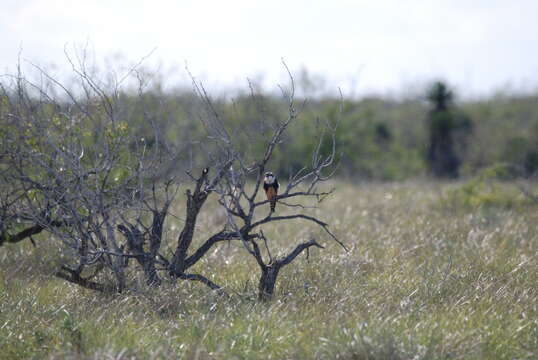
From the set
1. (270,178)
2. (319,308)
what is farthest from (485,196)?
(319,308)

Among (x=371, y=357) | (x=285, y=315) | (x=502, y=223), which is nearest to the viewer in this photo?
(x=371, y=357)

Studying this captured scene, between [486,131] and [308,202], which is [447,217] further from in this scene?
[486,131]

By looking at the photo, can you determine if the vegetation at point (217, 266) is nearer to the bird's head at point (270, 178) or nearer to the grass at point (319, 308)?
the grass at point (319, 308)

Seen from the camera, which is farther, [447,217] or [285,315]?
[447,217]

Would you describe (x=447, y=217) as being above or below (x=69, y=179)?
below

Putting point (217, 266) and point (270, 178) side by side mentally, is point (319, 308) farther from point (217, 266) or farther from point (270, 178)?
point (217, 266)

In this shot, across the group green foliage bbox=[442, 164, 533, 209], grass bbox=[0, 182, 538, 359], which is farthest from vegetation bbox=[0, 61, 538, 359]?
green foliage bbox=[442, 164, 533, 209]

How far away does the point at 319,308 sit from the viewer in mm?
4605

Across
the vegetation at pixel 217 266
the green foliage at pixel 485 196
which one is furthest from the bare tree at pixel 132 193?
the green foliage at pixel 485 196

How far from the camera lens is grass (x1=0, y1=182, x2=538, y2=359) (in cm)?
379

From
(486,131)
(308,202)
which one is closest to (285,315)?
(308,202)

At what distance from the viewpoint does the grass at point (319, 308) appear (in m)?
3.79

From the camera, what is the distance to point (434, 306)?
15.1ft

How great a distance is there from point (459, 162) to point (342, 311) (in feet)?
50.3
